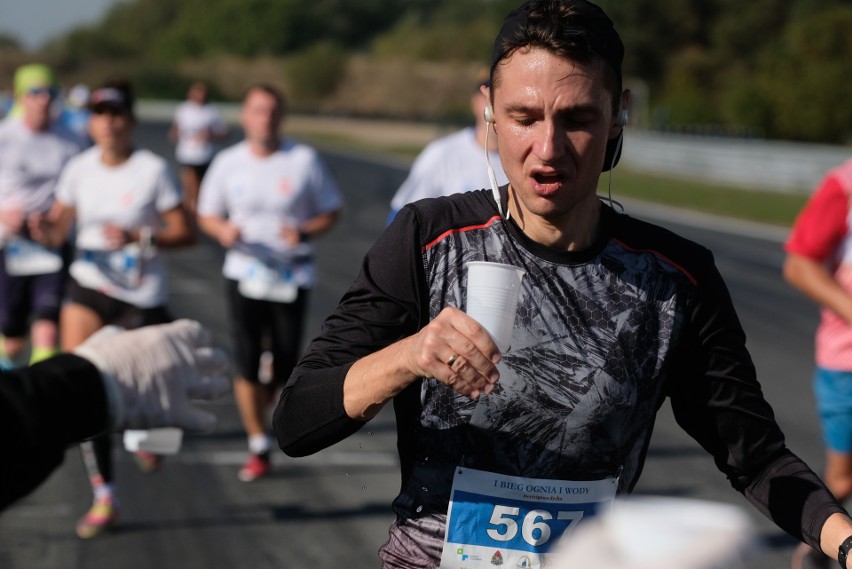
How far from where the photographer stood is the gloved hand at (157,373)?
2.43m

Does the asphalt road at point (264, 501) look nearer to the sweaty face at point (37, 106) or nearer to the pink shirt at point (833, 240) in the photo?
the pink shirt at point (833, 240)

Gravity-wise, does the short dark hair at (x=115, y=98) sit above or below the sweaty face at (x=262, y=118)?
above

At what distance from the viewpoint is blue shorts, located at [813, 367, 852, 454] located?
583 centimetres

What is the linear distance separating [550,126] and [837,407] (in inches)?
143

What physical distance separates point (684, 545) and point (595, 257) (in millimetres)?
1679

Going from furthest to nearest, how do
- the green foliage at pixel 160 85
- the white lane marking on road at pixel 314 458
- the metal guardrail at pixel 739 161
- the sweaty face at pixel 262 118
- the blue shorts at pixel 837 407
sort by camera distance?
1. the green foliage at pixel 160 85
2. the metal guardrail at pixel 739 161
3. the sweaty face at pixel 262 118
4. the white lane marking on road at pixel 314 458
5. the blue shorts at pixel 837 407

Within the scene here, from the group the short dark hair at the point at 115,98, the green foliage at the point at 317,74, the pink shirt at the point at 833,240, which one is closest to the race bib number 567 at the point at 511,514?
the pink shirt at the point at 833,240

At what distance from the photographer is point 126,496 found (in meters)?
7.36

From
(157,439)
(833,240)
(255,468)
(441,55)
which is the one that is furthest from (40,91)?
(441,55)

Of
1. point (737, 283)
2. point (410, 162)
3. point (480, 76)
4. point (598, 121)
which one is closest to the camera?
point (598, 121)

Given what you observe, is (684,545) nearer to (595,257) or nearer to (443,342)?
(443,342)

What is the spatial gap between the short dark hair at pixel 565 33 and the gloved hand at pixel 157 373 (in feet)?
2.92

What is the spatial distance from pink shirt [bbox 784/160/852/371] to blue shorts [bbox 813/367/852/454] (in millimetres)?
53

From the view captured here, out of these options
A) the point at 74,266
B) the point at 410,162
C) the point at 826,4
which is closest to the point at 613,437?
the point at 74,266
